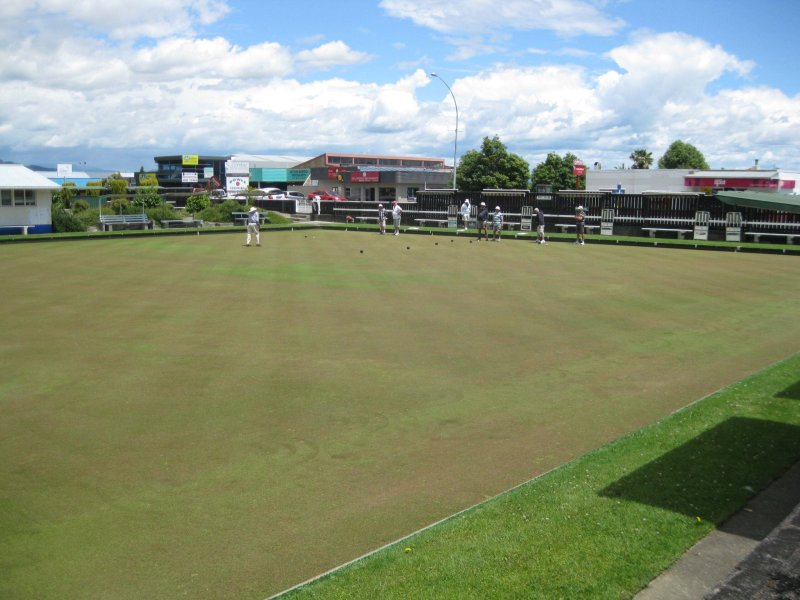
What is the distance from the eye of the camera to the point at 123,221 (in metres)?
44.8

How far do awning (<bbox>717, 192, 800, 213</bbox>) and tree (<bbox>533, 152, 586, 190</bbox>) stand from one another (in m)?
81.1

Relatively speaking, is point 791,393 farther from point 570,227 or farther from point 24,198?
point 24,198

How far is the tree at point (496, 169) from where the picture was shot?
81.1m

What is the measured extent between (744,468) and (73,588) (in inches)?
221

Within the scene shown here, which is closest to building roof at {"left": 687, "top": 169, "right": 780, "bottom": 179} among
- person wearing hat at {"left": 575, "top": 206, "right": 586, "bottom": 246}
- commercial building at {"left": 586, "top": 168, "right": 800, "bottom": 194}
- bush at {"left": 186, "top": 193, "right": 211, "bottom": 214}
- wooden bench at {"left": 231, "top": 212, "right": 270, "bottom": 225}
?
commercial building at {"left": 586, "top": 168, "right": 800, "bottom": 194}

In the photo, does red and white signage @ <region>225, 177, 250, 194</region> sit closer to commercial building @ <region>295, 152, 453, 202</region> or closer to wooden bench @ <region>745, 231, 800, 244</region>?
commercial building @ <region>295, 152, 453, 202</region>

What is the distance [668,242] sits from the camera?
111 feet

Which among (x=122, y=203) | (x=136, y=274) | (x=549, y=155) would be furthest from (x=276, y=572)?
(x=549, y=155)

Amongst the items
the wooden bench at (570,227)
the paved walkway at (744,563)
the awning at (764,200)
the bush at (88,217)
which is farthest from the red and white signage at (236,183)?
the paved walkway at (744,563)

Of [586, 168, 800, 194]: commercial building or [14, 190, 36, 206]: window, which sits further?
[586, 168, 800, 194]: commercial building

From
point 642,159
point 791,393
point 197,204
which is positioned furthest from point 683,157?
point 791,393

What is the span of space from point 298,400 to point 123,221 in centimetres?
3870

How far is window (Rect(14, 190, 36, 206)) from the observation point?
131 feet

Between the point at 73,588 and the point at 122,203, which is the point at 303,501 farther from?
the point at 122,203
